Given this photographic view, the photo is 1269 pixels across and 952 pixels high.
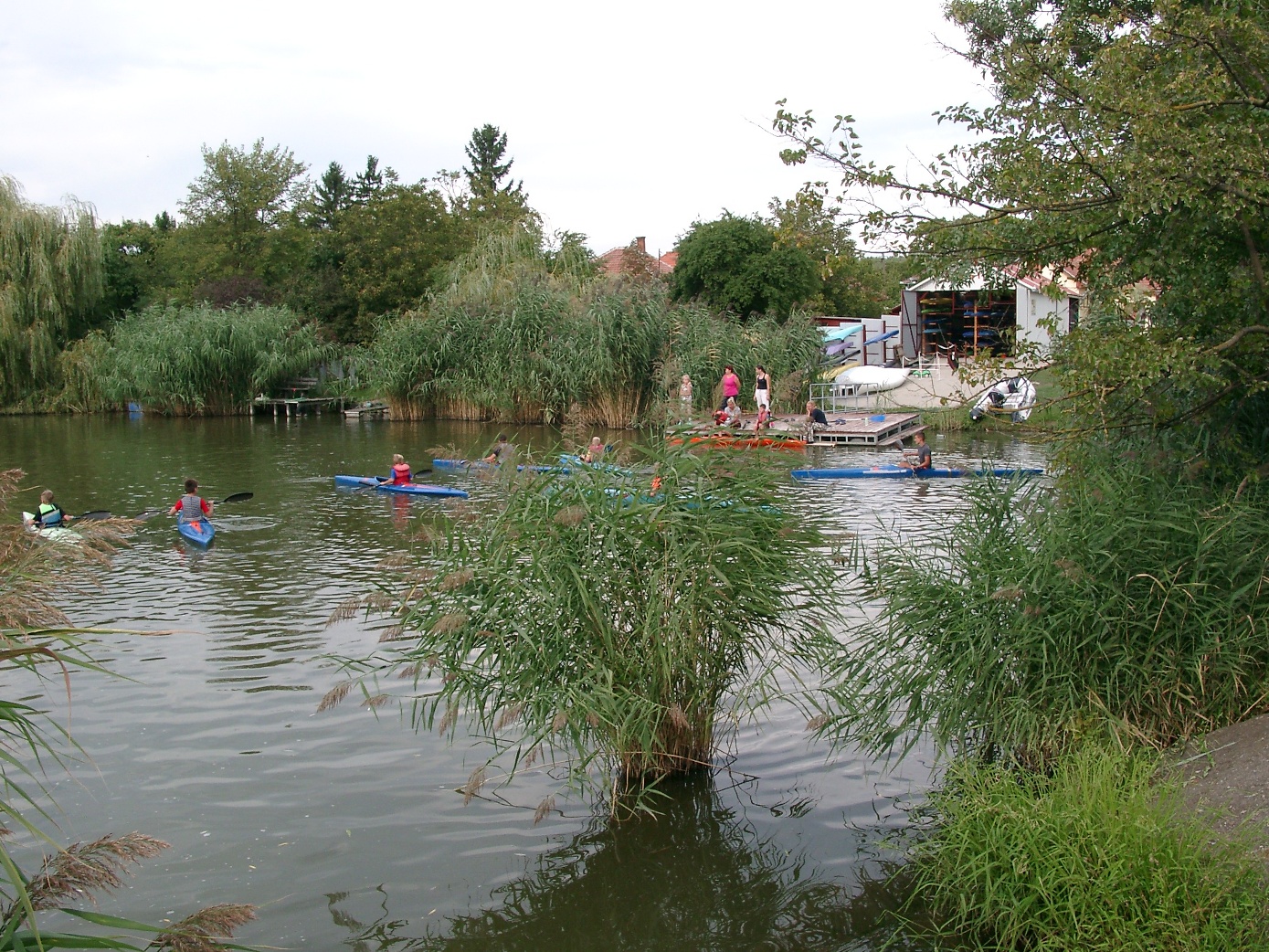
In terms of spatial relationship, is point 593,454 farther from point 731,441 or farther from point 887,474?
point 887,474

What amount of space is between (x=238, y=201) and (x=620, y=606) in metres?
61.4

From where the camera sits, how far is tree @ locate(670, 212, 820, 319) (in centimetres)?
3931

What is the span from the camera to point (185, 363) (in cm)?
3612

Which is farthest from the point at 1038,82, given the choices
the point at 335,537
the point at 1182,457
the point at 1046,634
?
the point at 335,537

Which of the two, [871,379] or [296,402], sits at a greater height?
[871,379]

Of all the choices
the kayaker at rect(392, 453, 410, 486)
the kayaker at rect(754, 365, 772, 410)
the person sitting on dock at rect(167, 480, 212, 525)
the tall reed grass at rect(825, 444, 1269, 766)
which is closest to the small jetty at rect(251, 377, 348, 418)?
the kayaker at rect(754, 365, 772, 410)

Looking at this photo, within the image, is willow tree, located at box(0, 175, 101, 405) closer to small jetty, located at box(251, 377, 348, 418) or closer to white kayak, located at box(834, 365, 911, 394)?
small jetty, located at box(251, 377, 348, 418)

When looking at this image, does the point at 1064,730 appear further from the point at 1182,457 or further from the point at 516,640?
the point at 516,640

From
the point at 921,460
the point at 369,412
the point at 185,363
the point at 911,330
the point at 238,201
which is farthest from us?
the point at 238,201

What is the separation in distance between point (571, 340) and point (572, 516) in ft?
78.4

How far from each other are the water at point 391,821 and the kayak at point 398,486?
7.02 metres

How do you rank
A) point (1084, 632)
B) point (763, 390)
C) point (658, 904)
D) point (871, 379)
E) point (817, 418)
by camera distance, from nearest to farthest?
point (658, 904) < point (1084, 632) < point (763, 390) < point (817, 418) < point (871, 379)

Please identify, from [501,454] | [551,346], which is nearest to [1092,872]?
[501,454]

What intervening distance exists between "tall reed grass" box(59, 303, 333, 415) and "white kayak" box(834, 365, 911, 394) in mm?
19654
